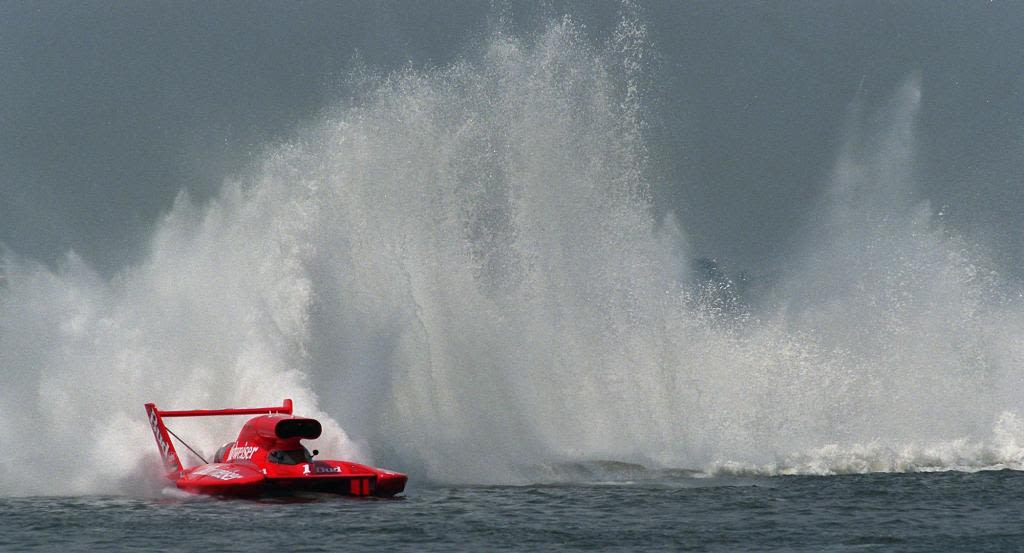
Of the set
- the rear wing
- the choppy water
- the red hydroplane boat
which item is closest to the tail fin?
the rear wing

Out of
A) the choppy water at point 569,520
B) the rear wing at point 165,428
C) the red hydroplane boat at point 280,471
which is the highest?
the rear wing at point 165,428

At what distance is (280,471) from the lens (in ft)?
89.5

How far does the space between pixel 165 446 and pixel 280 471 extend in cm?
432

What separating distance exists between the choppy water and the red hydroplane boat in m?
0.42

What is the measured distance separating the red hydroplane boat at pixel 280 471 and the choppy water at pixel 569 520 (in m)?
0.42

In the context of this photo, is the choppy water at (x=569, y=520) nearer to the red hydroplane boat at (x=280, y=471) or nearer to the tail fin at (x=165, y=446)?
the red hydroplane boat at (x=280, y=471)

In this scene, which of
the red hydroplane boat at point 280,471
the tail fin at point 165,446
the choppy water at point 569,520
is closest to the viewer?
the choppy water at point 569,520

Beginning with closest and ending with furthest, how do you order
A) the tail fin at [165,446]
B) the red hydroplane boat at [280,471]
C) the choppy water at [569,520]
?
1. the choppy water at [569,520]
2. the red hydroplane boat at [280,471]
3. the tail fin at [165,446]

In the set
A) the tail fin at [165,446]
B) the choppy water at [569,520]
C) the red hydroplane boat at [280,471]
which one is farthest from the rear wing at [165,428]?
the choppy water at [569,520]

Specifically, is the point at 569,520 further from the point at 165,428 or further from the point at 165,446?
the point at 165,428

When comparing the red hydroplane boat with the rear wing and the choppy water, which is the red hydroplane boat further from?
the rear wing

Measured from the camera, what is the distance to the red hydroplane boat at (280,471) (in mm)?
27156

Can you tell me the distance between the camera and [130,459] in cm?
3077

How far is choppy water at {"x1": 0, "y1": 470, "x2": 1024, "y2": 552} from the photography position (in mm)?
21969
